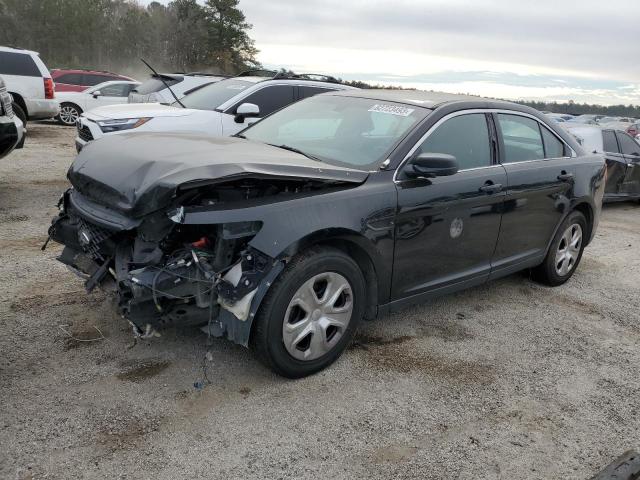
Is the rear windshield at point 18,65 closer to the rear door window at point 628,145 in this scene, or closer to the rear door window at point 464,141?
the rear door window at point 464,141

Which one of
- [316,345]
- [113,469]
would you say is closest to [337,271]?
[316,345]

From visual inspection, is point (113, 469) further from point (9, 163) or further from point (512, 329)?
point (9, 163)

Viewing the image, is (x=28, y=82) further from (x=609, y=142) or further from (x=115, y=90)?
(x=609, y=142)

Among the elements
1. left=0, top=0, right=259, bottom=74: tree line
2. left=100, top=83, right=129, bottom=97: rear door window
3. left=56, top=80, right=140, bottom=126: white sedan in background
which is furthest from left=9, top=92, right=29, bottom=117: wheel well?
left=0, top=0, right=259, bottom=74: tree line

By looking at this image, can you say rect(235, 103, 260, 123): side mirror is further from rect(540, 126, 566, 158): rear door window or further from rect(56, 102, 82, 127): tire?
rect(56, 102, 82, 127): tire

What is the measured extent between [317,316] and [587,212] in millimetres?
3496

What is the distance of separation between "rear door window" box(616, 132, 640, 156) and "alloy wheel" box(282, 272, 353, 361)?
29.2 ft

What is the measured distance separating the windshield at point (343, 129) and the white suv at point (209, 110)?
1717 mm

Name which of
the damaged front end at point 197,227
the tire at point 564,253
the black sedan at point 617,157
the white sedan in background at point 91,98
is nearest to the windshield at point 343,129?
the damaged front end at point 197,227

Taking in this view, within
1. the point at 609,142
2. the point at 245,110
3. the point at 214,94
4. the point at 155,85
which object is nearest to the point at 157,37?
the point at 155,85

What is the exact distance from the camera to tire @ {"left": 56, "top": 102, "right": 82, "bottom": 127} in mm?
16578

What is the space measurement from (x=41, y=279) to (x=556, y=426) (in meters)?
3.89

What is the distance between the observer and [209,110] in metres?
7.88

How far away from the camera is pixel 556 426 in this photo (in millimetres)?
3158
